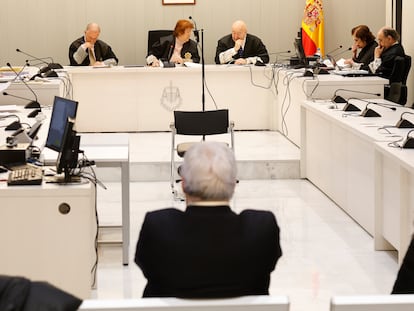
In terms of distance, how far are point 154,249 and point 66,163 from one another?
1.90 metres

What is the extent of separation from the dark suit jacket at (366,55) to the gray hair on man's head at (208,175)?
855cm

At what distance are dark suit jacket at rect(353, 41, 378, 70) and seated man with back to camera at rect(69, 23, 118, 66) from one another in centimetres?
301

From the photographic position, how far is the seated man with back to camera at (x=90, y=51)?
465 inches

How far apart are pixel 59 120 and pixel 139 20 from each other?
340 inches

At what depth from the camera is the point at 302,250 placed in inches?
257

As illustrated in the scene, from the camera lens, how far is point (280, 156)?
9305 millimetres

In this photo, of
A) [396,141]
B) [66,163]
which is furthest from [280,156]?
[66,163]

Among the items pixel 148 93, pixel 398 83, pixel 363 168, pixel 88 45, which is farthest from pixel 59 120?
pixel 88 45

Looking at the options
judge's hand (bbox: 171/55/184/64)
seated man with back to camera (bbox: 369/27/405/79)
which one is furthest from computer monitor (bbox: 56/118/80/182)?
judge's hand (bbox: 171/55/184/64)

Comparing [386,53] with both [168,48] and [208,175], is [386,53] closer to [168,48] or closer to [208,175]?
[168,48]

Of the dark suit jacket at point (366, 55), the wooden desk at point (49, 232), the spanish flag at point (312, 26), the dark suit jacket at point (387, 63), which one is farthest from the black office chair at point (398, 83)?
the wooden desk at point (49, 232)

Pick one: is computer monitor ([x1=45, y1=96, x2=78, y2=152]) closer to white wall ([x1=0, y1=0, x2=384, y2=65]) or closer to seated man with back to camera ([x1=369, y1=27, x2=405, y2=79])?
seated man with back to camera ([x1=369, y1=27, x2=405, y2=79])

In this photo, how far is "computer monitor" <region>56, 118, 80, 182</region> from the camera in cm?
486

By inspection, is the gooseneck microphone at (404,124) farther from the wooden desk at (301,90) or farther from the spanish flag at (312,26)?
the spanish flag at (312,26)
